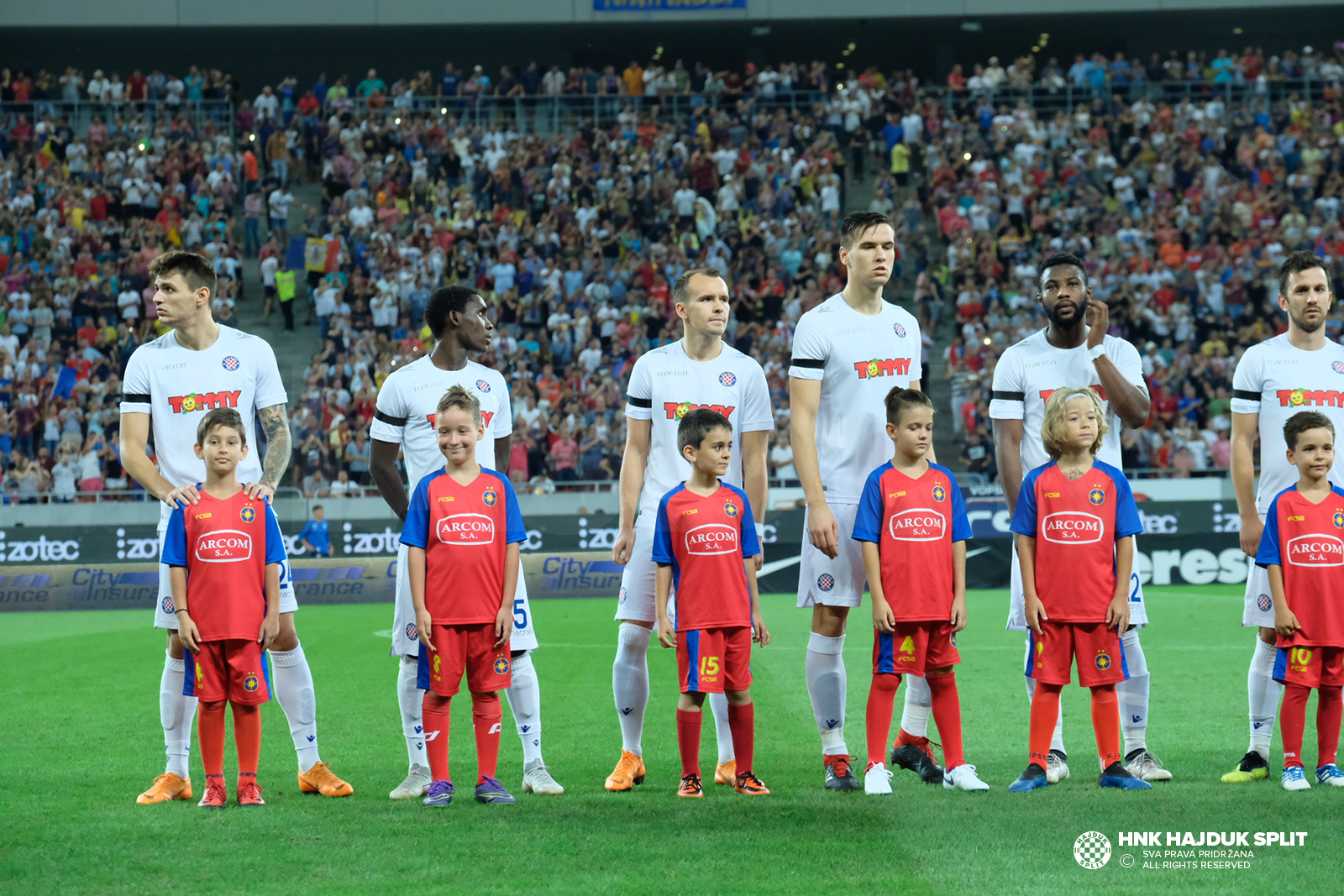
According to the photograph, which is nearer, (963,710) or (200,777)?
(200,777)

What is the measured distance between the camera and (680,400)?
6566mm

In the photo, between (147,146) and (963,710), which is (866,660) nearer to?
(963,710)

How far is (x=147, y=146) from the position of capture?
90.0ft

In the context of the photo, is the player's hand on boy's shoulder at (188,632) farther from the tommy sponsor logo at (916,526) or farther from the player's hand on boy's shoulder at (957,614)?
the player's hand on boy's shoulder at (957,614)

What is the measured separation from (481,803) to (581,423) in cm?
1494

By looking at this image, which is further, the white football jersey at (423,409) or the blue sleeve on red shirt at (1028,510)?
the white football jersey at (423,409)

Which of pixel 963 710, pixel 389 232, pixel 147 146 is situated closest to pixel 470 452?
pixel 963 710

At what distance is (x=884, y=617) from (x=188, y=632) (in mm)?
3072

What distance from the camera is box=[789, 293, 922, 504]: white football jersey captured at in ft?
21.1

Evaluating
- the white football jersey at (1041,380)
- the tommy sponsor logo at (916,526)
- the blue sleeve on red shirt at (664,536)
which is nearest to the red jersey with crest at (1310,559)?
the white football jersey at (1041,380)

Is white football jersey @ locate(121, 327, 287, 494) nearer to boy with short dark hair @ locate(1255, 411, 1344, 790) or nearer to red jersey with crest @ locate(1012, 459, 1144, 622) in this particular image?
red jersey with crest @ locate(1012, 459, 1144, 622)

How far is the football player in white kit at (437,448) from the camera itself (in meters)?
6.23

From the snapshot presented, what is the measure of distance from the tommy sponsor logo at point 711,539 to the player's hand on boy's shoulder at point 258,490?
6.32 feet

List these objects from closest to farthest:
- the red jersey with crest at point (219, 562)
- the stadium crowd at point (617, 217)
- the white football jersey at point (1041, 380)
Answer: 1. the red jersey with crest at point (219, 562)
2. the white football jersey at point (1041, 380)
3. the stadium crowd at point (617, 217)
